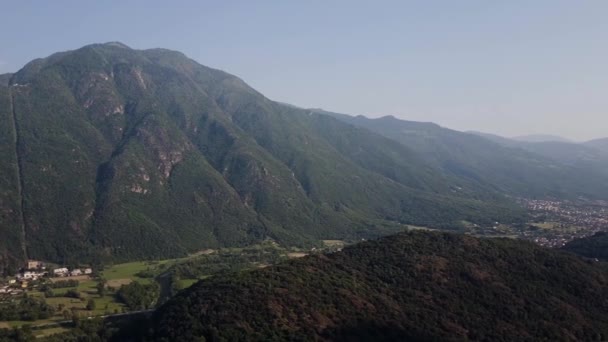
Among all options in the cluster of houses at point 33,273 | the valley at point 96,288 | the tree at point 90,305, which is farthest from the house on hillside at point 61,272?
the tree at point 90,305

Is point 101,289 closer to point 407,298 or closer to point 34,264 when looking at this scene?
point 34,264

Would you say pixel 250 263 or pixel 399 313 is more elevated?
pixel 399 313

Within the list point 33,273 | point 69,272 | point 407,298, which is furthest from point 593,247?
point 33,273

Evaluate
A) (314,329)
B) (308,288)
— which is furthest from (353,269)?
(314,329)

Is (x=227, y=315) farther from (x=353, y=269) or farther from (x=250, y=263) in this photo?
(x=250, y=263)

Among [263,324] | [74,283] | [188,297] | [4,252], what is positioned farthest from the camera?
[4,252]

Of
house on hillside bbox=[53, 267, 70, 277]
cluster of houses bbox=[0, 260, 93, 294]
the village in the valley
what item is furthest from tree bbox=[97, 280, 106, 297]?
house on hillside bbox=[53, 267, 70, 277]
